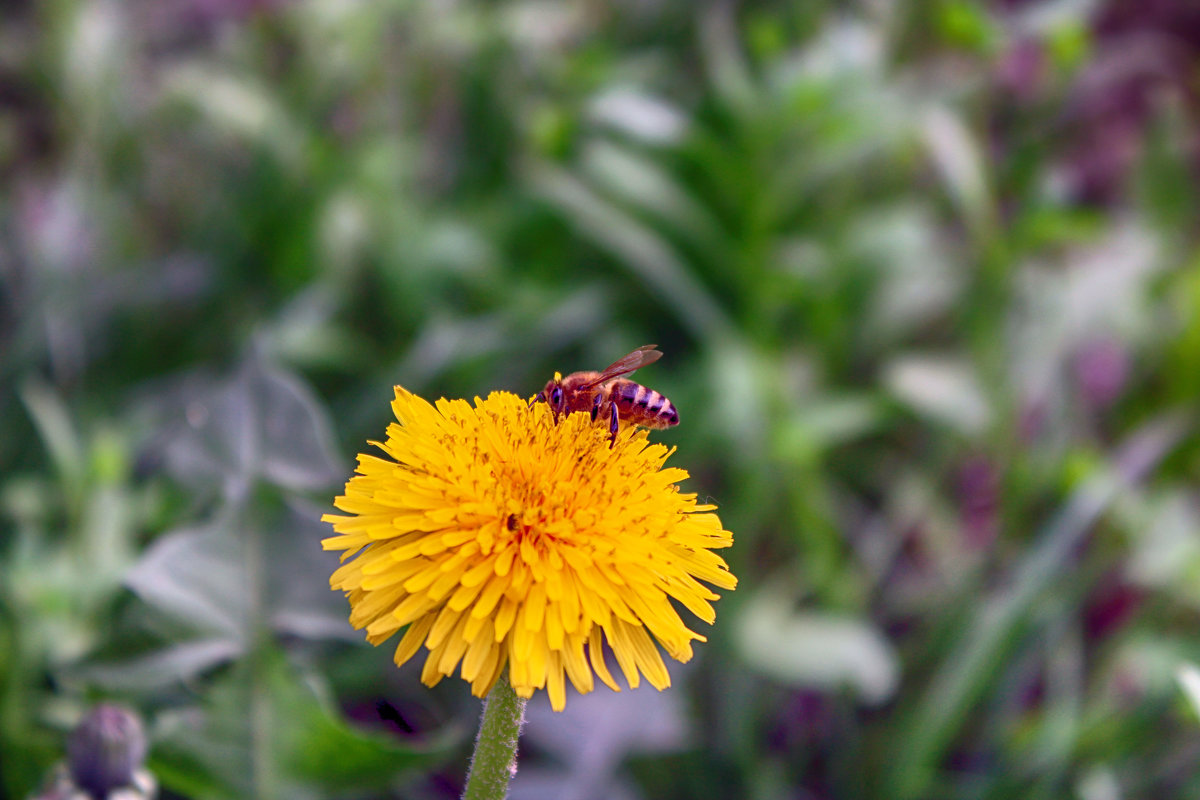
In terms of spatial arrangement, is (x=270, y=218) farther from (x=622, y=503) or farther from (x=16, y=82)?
(x=622, y=503)

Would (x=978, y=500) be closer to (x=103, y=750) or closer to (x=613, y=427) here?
(x=613, y=427)

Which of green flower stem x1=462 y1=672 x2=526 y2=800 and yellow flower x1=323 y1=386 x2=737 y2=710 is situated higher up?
yellow flower x1=323 y1=386 x2=737 y2=710

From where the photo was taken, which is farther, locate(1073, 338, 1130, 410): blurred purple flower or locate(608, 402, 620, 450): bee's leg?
locate(1073, 338, 1130, 410): blurred purple flower

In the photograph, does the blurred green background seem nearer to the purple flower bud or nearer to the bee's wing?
A: the purple flower bud

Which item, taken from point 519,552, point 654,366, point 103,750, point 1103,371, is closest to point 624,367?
point 519,552

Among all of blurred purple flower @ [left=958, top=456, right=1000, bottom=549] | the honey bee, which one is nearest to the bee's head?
the honey bee

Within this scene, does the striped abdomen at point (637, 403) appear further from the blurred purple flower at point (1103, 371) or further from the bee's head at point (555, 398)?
the blurred purple flower at point (1103, 371)

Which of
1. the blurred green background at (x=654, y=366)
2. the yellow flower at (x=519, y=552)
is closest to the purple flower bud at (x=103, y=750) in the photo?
the blurred green background at (x=654, y=366)

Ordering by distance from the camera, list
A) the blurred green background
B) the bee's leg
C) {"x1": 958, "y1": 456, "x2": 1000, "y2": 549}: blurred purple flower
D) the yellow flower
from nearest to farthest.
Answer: the yellow flower, the bee's leg, the blurred green background, {"x1": 958, "y1": 456, "x2": 1000, "y2": 549}: blurred purple flower
